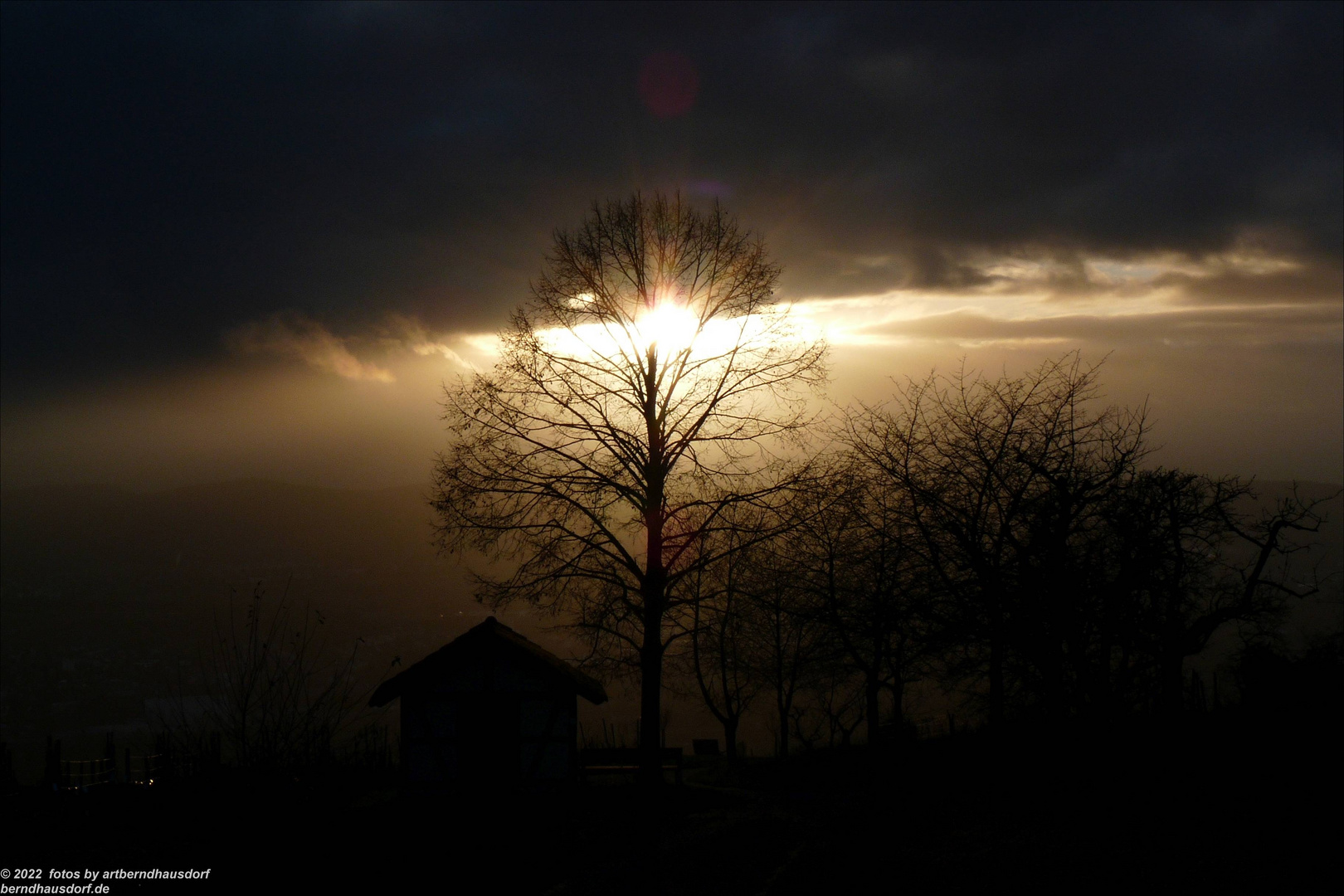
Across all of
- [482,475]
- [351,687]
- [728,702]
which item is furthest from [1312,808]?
[728,702]

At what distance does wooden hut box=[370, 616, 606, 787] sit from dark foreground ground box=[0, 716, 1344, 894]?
1.85 metres

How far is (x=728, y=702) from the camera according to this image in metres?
46.2

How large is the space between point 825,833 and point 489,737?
30.9 ft

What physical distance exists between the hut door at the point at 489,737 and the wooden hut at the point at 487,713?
19 millimetres

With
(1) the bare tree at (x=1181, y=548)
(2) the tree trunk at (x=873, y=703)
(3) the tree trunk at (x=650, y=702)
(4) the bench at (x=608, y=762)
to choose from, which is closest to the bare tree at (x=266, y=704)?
(3) the tree trunk at (x=650, y=702)

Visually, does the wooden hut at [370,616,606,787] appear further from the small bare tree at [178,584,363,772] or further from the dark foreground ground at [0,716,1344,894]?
the small bare tree at [178,584,363,772]

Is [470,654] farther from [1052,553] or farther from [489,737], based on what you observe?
[1052,553]

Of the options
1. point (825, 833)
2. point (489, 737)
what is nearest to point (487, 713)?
point (489, 737)

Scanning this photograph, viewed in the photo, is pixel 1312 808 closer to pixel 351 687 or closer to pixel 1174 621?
pixel 1174 621

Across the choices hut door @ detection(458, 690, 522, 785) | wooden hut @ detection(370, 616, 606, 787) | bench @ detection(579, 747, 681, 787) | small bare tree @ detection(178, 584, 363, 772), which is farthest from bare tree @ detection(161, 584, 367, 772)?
bench @ detection(579, 747, 681, 787)

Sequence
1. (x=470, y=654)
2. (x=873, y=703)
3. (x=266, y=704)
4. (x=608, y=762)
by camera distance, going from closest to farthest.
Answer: (x=266, y=704) → (x=470, y=654) → (x=608, y=762) → (x=873, y=703)

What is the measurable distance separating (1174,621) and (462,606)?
431ft

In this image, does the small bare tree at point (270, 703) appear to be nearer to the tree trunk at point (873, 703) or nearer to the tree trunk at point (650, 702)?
the tree trunk at point (650, 702)

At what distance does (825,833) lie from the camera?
15406mm
